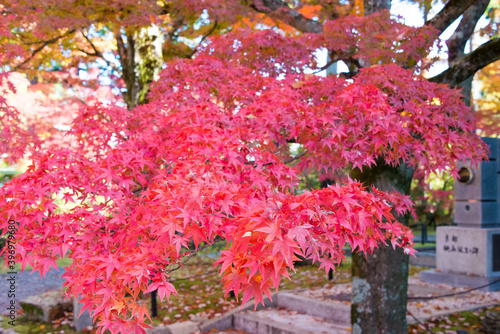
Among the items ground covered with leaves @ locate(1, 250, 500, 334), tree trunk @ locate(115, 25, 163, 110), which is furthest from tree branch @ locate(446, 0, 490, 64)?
tree trunk @ locate(115, 25, 163, 110)

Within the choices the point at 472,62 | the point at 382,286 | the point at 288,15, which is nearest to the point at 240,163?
the point at 382,286

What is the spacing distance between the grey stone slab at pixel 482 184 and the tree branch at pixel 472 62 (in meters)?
5.32

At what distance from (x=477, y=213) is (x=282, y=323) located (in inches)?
236

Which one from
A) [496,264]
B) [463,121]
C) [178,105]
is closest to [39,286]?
[178,105]

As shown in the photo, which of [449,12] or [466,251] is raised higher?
[449,12]

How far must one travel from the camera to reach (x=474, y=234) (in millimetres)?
9711

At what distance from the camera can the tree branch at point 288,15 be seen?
7.10 metres

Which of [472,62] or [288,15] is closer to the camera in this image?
A: [472,62]

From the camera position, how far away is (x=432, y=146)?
12.3 ft

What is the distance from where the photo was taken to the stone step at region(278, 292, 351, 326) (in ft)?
22.9

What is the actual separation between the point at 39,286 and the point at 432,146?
10.2 meters

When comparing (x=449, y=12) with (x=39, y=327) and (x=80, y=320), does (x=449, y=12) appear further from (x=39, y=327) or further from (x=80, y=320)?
(x=39, y=327)

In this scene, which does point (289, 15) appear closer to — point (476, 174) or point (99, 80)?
point (476, 174)

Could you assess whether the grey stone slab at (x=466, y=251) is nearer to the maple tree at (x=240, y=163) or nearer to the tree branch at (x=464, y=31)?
the tree branch at (x=464, y=31)
